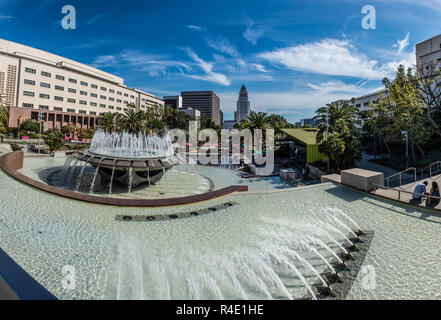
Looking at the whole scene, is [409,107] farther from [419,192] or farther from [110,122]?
[110,122]

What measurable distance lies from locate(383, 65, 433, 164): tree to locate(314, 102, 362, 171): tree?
246 inches

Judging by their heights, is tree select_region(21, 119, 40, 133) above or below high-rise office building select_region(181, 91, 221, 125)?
below

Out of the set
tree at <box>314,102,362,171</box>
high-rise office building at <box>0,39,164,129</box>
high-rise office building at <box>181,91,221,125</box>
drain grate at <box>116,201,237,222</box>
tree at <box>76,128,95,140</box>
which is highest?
high-rise office building at <box>181,91,221,125</box>

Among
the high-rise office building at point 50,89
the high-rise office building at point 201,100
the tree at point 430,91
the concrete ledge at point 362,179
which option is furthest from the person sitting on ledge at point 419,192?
the high-rise office building at point 201,100

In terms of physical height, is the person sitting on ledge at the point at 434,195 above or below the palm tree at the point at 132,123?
below

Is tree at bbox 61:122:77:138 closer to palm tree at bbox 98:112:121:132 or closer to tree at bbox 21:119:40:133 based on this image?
tree at bbox 21:119:40:133

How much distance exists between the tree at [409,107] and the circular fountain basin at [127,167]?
1079 inches

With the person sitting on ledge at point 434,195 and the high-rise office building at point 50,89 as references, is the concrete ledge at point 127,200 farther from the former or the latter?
the high-rise office building at point 50,89

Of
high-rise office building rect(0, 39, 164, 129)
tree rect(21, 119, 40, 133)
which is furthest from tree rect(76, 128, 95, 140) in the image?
high-rise office building rect(0, 39, 164, 129)

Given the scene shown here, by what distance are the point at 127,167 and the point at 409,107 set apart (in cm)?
3053

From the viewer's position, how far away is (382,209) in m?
8.86

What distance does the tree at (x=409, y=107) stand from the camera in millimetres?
24219

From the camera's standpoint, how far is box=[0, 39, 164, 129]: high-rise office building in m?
55.9
